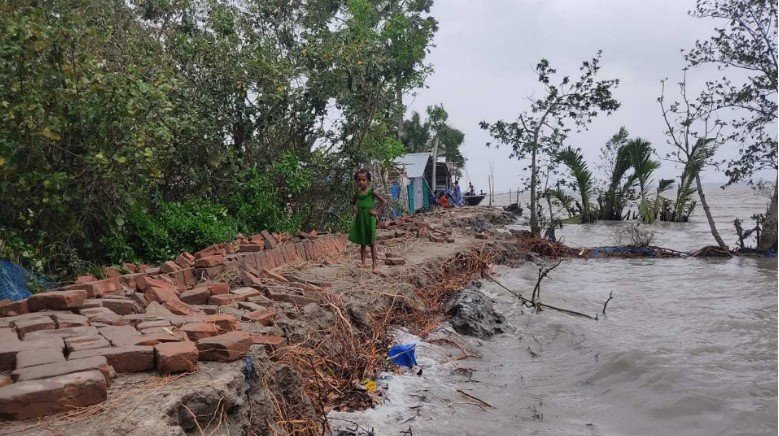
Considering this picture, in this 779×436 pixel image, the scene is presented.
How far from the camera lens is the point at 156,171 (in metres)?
6.95

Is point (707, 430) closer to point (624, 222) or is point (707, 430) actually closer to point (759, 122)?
point (759, 122)

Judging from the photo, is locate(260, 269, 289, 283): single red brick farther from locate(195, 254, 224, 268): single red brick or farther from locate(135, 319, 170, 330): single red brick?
locate(135, 319, 170, 330): single red brick

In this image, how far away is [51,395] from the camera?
8.56 feet

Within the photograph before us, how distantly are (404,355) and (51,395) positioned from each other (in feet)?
11.4

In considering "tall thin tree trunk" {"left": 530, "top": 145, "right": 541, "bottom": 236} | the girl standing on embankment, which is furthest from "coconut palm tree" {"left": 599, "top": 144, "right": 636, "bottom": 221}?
the girl standing on embankment

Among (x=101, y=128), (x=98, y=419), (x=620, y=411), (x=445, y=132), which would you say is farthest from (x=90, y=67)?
(x=445, y=132)

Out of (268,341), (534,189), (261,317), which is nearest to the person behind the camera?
(268,341)

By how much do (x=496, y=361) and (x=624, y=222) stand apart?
2293 centimetres

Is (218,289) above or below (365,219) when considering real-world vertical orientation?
below

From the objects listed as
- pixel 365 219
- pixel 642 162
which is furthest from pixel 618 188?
pixel 365 219

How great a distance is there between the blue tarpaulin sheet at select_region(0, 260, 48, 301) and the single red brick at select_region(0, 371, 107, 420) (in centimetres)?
286

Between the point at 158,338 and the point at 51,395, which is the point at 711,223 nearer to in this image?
the point at 158,338

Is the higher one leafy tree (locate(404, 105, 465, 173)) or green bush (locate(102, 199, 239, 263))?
leafy tree (locate(404, 105, 465, 173))

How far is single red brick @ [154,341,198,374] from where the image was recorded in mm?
3139
